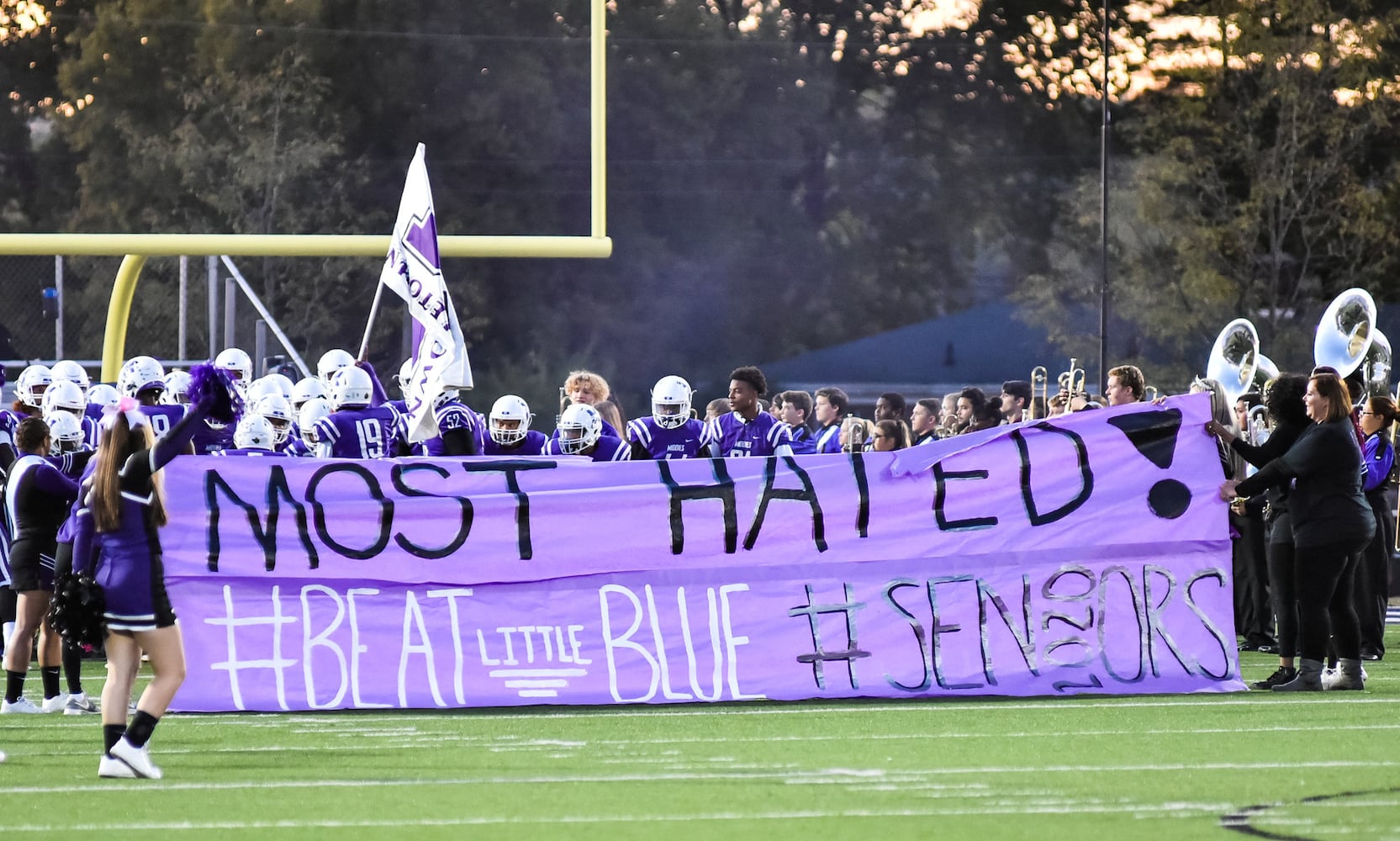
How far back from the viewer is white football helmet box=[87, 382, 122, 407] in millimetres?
12609

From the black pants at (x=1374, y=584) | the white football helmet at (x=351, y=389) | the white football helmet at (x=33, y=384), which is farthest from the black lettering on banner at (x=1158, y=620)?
the white football helmet at (x=33, y=384)

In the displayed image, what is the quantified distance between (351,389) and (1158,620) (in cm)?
442

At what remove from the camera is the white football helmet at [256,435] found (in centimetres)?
1147

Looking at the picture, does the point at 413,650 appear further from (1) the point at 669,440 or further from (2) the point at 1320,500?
(2) the point at 1320,500

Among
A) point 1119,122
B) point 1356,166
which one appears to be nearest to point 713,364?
point 1119,122

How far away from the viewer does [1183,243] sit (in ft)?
115

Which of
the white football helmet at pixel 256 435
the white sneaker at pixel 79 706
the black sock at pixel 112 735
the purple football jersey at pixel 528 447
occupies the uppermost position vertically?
the white football helmet at pixel 256 435

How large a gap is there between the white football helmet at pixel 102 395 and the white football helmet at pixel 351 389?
1759 mm

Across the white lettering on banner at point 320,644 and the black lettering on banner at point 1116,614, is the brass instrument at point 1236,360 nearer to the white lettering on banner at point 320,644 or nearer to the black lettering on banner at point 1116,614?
the black lettering on banner at point 1116,614

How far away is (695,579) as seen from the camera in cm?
962

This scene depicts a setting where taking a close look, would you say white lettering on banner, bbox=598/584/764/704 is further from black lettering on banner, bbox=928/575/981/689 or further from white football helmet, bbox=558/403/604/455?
white football helmet, bbox=558/403/604/455

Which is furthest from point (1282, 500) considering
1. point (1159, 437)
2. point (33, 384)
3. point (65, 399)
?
point (33, 384)

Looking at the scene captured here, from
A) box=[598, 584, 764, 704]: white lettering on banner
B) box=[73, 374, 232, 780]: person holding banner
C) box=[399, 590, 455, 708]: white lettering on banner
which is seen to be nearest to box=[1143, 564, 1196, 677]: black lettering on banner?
box=[598, 584, 764, 704]: white lettering on banner

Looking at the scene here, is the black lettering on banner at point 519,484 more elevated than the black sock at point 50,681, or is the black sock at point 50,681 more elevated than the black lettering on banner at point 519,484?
the black lettering on banner at point 519,484
